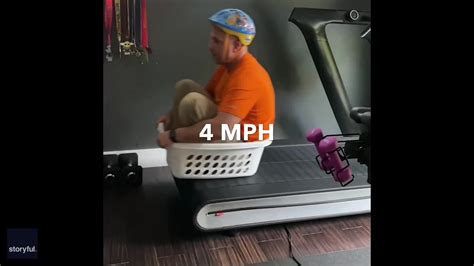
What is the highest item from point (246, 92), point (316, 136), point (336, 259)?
point (246, 92)

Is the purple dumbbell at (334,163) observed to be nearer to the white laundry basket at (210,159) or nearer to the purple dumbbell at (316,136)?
the purple dumbbell at (316,136)

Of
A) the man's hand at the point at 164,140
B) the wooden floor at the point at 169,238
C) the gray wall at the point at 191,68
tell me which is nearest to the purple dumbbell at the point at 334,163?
the gray wall at the point at 191,68

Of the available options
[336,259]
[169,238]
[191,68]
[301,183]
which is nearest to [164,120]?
[191,68]

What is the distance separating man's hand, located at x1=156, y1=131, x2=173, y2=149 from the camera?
3.52 feet

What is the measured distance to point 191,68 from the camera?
3.50ft

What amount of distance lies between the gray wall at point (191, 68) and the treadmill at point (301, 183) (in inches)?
1.4

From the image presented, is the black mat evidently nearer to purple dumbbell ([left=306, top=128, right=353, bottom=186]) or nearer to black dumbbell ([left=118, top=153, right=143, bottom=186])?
purple dumbbell ([left=306, top=128, right=353, bottom=186])

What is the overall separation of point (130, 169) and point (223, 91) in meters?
0.34

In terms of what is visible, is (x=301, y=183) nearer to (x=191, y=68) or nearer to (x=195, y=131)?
(x=195, y=131)
